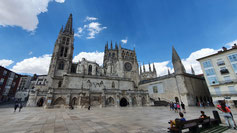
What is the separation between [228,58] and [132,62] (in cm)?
3190

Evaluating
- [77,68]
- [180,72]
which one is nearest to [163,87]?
[180,72]

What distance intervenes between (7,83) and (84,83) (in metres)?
28.2

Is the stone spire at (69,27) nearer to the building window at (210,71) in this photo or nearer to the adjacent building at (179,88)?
the adjacent building at (179,88)

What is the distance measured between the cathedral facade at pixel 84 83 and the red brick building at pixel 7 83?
9.25 metres

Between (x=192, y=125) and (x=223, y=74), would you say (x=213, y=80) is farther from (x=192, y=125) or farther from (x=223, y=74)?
(x=192, y=125)

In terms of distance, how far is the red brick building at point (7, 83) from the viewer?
30.0m

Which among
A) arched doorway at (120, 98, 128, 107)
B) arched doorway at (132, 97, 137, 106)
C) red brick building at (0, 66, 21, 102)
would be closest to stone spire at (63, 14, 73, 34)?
red brick building at (0, 66, 21, 102)

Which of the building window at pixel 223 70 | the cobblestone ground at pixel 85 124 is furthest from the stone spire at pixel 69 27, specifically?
the building window at pixel 223 70

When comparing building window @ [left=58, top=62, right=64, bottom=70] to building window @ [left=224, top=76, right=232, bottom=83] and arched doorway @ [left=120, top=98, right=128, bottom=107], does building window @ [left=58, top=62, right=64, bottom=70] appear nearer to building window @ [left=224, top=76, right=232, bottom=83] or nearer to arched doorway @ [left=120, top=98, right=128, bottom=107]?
arched doorway @ [left=120, top=98, right=128, bottom=107]

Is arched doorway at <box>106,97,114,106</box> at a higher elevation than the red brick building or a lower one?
lower

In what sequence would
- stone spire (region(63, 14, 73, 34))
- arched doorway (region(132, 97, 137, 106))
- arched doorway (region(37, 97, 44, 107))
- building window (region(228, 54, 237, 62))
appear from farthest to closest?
stone spire (region(63, 14, 73, 34)), arched doorway (region(132, 97, 137, 106)), arched doorway (region(37, 97, 44, 107)), building window (region(228, 54, 237, 62))

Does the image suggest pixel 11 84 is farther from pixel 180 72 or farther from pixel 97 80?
pixel 180 72

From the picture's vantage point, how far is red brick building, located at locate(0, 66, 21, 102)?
30.0m

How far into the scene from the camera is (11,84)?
3409 cm
